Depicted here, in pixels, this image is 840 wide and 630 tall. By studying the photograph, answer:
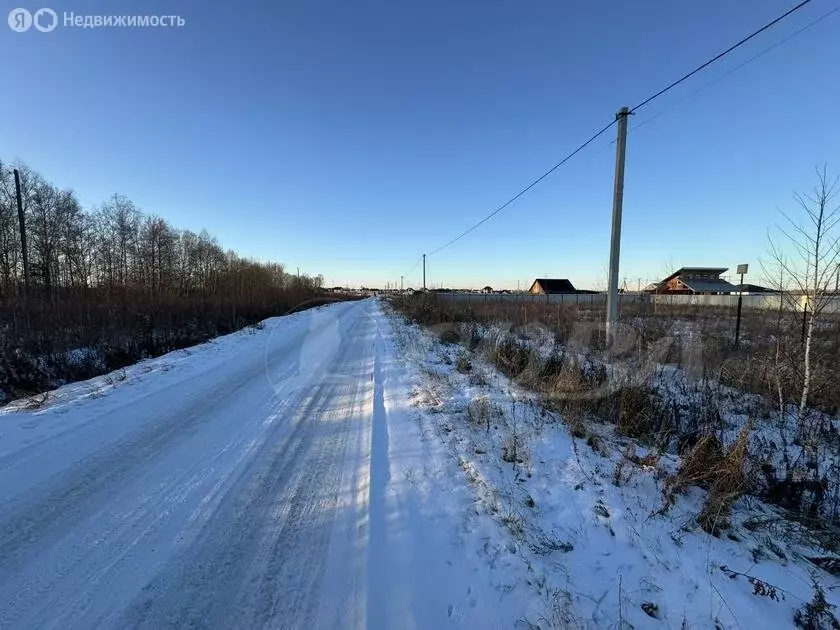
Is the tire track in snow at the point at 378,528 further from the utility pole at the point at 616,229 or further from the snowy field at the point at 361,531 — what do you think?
the utility pole at the point at 616,229

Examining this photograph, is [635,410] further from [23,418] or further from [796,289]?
[23,418]

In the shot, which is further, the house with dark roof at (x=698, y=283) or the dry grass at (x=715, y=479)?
the house with dark roof at (x=698, y=283)

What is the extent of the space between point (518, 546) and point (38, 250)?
48.4 meters

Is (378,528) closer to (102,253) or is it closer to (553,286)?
(102,253)

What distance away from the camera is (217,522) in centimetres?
301

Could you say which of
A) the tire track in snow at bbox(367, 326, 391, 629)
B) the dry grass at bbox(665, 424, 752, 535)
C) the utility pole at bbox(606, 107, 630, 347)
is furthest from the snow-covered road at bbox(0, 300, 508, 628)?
the utility pole at bbox(606, 107, 630, 347)

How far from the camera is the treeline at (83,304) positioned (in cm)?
946

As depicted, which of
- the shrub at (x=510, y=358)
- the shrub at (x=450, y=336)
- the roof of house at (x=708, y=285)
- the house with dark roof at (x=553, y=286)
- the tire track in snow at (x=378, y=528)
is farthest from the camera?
the house with dark roof at (x=553, y=286)

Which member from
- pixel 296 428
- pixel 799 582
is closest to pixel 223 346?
pixel 296 428

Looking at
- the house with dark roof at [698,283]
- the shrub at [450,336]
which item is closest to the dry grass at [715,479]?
the shrub at [450,336]

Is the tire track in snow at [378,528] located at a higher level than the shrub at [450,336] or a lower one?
lower

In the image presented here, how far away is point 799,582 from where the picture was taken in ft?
8.00

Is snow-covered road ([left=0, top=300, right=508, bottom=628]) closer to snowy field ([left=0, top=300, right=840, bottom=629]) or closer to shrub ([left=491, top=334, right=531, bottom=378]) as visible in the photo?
snowy field ([left=0, top=300, right=840, bottom=629])

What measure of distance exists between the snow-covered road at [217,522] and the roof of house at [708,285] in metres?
64.9
